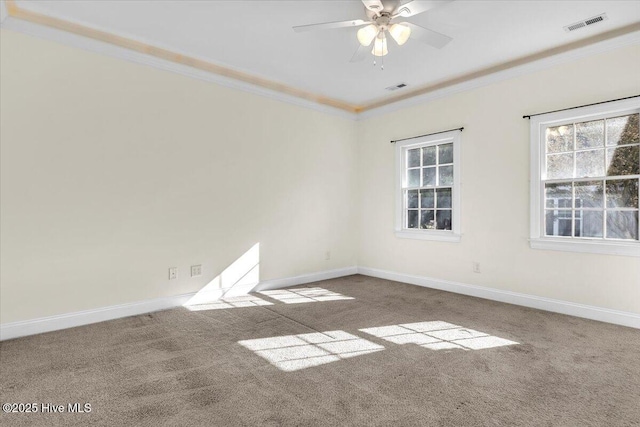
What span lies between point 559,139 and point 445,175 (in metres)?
1.37

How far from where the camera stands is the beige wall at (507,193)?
3342mm

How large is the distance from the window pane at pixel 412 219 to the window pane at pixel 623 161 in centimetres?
230

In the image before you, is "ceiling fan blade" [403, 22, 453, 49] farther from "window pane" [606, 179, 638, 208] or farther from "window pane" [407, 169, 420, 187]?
"window pane" [407, 169, 420, 187]

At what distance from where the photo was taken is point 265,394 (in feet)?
6.72

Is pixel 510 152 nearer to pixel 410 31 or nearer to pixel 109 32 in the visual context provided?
pixel 410 31

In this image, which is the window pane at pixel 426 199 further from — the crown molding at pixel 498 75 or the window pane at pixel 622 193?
the window pane at pixel 622 193

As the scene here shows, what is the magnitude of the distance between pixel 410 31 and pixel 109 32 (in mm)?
2864

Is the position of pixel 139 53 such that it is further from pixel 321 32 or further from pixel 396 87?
pixel 396 87

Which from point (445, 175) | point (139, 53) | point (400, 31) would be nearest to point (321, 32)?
point (400, 31)

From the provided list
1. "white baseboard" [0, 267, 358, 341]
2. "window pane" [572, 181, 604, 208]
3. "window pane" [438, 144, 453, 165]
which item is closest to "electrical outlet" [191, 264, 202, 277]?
"white baseboard" [0, 267, 358, 341]

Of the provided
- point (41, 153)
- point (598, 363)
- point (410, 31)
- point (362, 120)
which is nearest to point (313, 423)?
point (598, 363)

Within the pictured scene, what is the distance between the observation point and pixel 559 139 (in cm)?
371

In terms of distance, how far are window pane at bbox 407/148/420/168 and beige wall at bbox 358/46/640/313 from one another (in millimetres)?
265

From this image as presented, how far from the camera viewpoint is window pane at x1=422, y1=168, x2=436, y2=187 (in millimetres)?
4863
